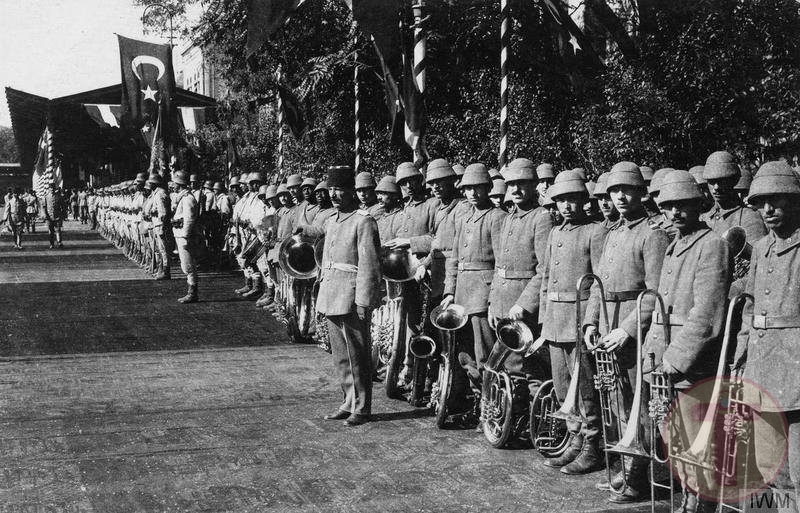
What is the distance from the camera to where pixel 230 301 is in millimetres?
17328

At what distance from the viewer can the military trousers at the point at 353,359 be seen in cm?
858

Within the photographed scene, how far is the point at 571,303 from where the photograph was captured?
706 cm

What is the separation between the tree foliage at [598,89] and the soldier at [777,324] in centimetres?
657

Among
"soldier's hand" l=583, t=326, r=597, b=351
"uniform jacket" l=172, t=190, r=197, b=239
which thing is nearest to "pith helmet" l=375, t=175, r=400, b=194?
"soldier's hand" l=583, t=326, r=597, b=351

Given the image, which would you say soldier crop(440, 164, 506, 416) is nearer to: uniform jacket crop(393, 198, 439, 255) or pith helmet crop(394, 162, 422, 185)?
uniform jacket crop(393, 198, 439, 255)

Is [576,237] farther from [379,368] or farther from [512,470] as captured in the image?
[379,368]

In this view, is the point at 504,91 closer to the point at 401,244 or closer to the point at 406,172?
the point at 406,172

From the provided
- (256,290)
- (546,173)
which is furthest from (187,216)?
(546,173)

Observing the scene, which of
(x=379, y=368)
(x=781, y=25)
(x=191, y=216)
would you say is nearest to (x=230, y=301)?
(x=191, y=216)

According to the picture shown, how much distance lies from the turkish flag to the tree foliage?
9.91 ft

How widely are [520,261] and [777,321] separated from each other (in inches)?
117

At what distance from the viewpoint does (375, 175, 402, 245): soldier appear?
11266 mm

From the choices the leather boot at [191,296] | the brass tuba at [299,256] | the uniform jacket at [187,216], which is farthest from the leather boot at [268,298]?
the brass tuba at [299,256]

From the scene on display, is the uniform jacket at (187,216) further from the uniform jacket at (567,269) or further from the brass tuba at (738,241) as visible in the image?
the brass tuba at (738,241)
